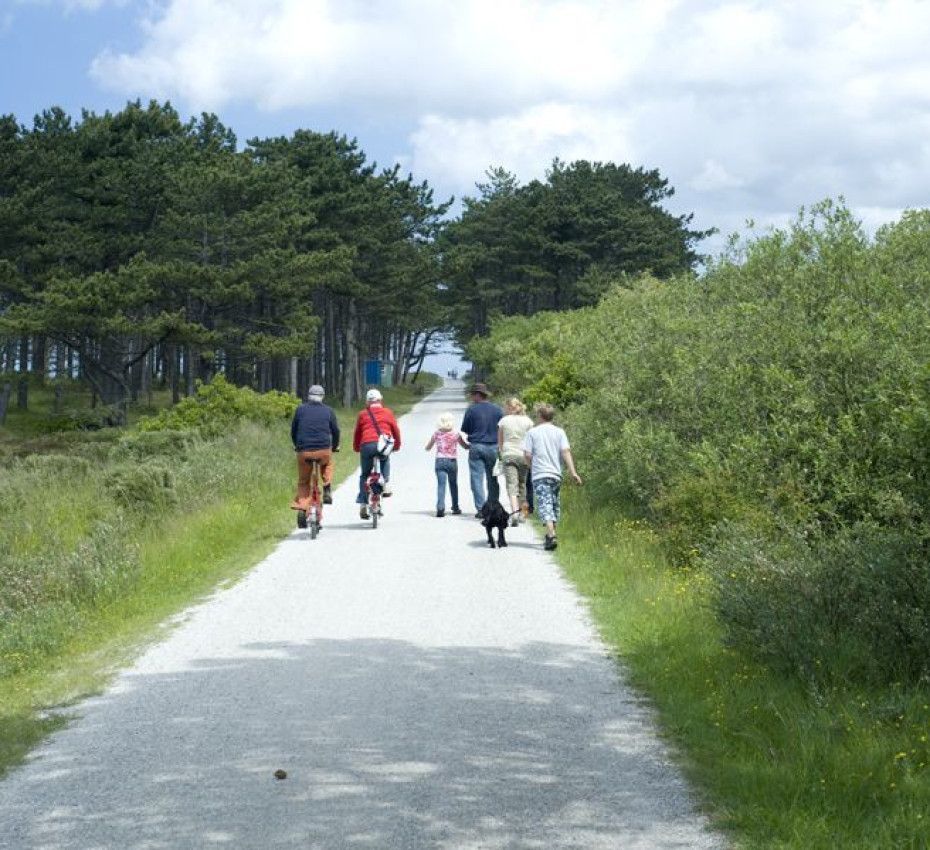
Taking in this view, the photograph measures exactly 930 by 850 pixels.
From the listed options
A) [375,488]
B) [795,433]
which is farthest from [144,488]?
[795,433]

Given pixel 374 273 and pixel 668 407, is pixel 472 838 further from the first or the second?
pixel 374 273

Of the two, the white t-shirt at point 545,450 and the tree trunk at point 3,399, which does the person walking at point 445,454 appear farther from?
the tree trunk at point 3,399

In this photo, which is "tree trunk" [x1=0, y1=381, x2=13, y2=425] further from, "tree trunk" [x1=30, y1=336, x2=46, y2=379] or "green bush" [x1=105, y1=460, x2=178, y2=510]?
"green bush" [x1=105, y1=460, x2=178, y2=510]

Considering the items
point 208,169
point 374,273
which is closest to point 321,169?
point 374,273

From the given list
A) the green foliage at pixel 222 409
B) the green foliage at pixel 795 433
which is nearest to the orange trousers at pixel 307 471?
the green foliage at pixel 795 433

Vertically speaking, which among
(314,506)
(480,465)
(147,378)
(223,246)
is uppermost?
(223,246)

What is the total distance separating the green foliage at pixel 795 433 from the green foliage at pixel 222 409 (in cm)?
1500

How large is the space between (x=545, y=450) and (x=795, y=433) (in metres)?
3.11

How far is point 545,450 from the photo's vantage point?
1571 cm

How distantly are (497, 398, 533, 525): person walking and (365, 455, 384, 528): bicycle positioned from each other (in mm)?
1739

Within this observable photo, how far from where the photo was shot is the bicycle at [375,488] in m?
17.7

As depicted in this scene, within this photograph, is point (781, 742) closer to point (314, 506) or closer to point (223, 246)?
point (314, 506)

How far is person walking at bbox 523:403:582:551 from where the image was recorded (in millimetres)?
15719

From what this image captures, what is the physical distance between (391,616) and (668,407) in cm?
857
